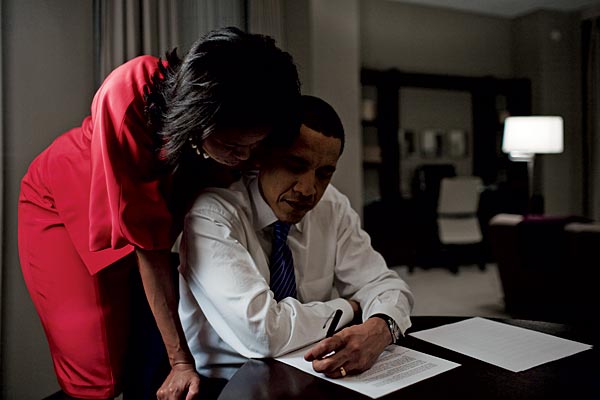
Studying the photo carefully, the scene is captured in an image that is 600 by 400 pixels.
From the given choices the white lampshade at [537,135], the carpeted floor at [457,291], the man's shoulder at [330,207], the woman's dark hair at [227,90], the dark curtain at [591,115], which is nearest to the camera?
the woman's dark hair at [227,90]

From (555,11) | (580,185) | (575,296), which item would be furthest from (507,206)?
(575,296)

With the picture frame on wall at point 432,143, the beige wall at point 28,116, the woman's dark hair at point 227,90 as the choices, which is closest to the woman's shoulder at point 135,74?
the woman's dark hair at point 227,90

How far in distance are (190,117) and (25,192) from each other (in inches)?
29.2

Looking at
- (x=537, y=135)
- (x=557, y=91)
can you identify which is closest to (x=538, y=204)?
(x=557, y=91)

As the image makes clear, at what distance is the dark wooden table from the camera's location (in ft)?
2.59

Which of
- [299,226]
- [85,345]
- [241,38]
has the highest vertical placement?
[241,38]

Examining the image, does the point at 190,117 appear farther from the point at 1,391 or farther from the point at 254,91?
the point at 1,391

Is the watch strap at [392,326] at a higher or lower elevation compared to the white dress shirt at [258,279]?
lower

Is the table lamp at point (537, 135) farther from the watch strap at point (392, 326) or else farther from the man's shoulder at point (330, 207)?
the watch strap at point (392, 326)

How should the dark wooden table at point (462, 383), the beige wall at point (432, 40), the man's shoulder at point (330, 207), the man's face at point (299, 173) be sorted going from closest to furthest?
the dark wooden table at point (462, 383) < the man's face at point (299, 173) < the man's shoulder at point (330, 207) < the beige wall at point (432, 40)

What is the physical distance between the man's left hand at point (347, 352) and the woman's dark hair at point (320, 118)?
0.43 m

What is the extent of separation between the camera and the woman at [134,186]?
3.16 feet

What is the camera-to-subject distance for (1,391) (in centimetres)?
221

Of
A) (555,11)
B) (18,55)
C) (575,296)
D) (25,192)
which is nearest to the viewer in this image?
(25,192)
